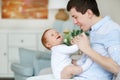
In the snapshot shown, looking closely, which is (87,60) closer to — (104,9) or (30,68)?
(30,68)

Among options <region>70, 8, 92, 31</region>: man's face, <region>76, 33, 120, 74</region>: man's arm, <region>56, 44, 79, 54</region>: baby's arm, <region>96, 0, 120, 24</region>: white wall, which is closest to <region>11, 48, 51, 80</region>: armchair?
<region>56, 44, 79, 54</region>: baby's arm

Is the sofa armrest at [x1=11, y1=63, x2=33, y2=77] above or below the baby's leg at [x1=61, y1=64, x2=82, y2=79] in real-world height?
below

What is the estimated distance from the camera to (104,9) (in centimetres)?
572

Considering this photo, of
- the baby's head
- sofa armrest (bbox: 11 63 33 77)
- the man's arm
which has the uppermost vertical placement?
the baby's head

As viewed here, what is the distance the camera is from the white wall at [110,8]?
567cm

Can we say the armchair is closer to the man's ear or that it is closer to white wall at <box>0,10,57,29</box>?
the man's ear

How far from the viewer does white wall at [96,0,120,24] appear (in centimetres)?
567

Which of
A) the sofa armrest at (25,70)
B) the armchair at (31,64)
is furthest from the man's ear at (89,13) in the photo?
the sofa armrest at (25,70)

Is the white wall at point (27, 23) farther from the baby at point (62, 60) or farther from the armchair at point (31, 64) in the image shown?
the baby at point (62, 60)

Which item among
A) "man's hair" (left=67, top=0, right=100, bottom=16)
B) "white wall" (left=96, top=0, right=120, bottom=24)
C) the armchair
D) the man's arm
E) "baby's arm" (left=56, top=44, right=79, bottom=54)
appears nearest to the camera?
the man's arm

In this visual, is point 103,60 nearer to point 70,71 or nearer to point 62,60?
point 70,71

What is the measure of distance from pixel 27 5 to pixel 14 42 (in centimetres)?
86

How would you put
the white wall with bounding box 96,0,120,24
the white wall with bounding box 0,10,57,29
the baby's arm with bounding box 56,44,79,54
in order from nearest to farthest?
the baby's arm with bounding box 56,44,79,54 < the white wall with bounding box 96,0,120,24 < the white wall with bounding box 0,10,57,29

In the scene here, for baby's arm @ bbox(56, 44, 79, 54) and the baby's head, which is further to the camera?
the baby's head
